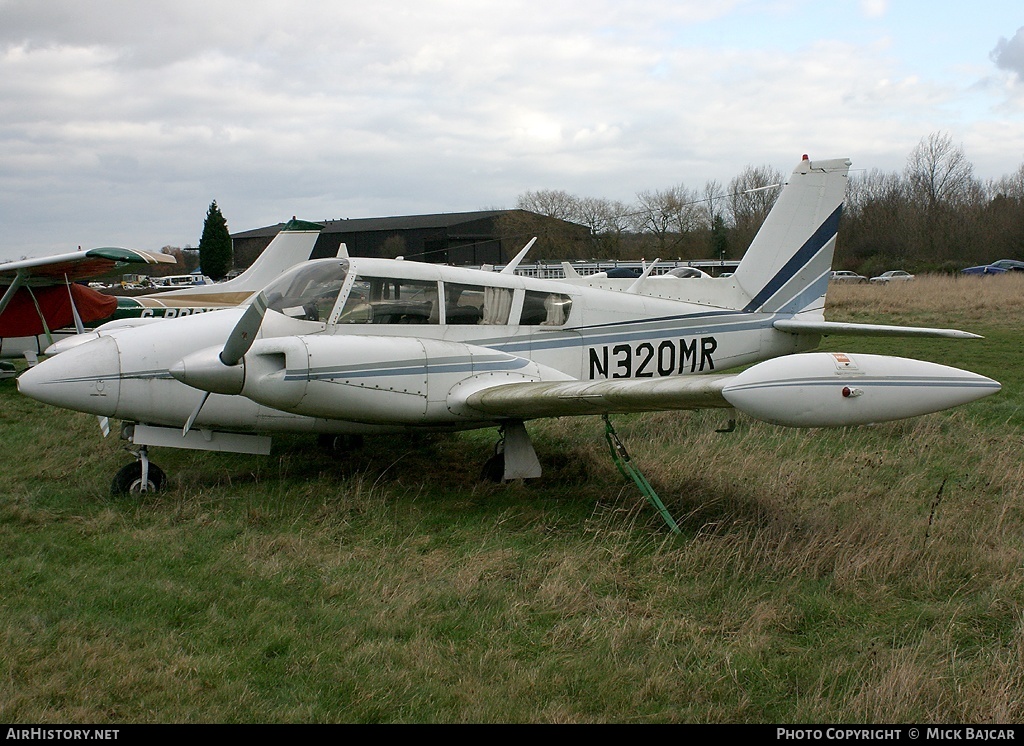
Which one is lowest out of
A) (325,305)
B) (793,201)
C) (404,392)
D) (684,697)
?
(684,697)

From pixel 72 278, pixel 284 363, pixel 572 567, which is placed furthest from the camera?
pixel 72 278

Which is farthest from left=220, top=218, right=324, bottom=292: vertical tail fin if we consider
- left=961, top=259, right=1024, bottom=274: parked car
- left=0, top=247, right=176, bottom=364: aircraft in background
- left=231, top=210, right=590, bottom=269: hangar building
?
left=961, top=259, right=1024, bottom=274: parked car

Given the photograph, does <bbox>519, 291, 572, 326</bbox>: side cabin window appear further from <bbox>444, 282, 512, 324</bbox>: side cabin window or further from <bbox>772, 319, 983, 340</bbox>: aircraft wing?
<bbox>772, 319, 983, 340</bbox>: aircraft wing

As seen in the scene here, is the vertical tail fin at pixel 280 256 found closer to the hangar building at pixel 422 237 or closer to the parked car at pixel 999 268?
the hangar building at pixel 422 237

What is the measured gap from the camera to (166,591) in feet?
16.9

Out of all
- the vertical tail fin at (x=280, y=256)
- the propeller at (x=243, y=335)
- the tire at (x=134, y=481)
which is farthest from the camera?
the vertical tail fin at (x=280, y=256)

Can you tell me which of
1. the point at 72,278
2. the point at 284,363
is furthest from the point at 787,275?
the point at 72,278

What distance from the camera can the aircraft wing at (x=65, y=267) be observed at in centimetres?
1226

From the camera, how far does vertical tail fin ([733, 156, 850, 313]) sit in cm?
1013

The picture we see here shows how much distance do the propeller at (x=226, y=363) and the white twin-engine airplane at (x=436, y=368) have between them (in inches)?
0.5

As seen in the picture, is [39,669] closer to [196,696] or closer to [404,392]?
[196,696]

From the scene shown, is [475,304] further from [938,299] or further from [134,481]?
[938,299]

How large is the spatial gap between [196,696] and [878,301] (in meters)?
26.8

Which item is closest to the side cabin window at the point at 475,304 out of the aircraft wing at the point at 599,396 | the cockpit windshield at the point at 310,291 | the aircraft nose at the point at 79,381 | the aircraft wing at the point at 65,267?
the aircraft wing at the point at 599,396
